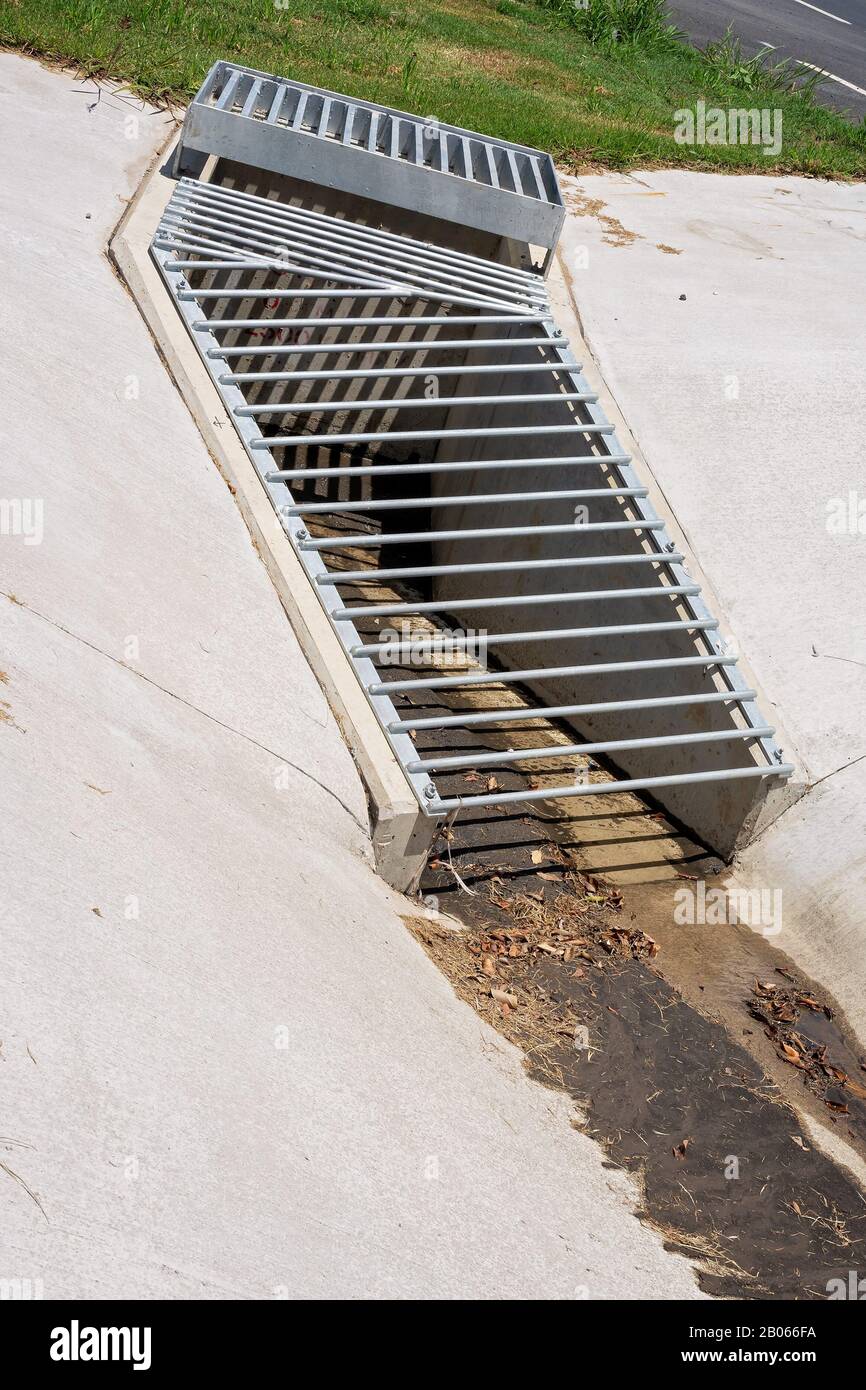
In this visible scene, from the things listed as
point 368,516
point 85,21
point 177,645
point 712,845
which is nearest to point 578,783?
point 712,845

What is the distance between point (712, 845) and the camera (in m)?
5.56

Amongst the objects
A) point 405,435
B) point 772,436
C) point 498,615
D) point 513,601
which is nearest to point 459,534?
point 513,601

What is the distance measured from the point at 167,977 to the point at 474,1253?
111cm

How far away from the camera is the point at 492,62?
38.4 feet

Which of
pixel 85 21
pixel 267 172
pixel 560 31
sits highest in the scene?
pixel 560 31

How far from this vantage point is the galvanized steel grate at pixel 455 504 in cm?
516

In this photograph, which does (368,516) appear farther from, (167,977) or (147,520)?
(167,977)

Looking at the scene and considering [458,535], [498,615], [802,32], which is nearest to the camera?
[458,535]

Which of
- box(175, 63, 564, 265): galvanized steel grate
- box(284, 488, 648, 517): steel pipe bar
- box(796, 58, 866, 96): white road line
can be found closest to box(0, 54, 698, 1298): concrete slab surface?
box(284, 488, 648, 517): steel pipe bar

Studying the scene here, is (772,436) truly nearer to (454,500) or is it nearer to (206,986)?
(454,500)

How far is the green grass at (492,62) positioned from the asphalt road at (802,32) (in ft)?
3.99

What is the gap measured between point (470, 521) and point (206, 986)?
5412 mm

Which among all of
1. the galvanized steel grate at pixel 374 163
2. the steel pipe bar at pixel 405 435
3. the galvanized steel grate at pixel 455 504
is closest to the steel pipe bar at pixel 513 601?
the galvanized steel grate at pixel 455 504

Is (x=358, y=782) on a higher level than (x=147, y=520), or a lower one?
lower
